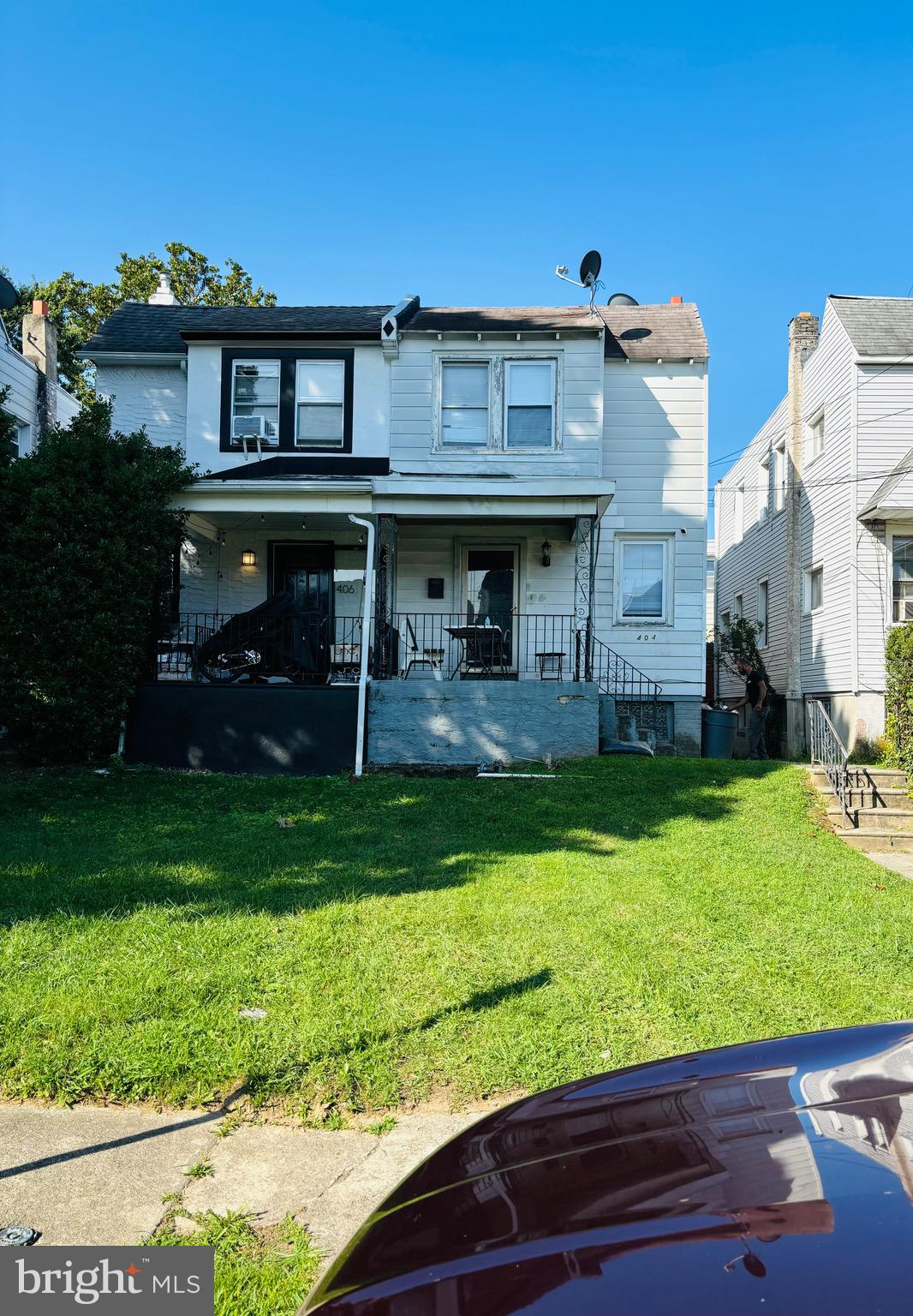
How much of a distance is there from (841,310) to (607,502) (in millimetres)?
6942

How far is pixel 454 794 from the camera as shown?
30.0 ft

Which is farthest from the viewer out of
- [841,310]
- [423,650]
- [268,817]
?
[841,310]

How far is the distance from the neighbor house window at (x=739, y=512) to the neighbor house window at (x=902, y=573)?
25.3 feet

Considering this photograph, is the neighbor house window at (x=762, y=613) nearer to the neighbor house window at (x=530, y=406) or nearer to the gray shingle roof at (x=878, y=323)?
the gray shingle roof at (x=878, y=323)

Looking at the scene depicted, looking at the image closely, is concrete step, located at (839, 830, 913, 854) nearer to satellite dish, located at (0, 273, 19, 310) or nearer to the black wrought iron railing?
the black wrought iron railing

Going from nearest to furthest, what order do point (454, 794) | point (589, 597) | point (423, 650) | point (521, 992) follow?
point (521, 992) → point (454, 794) → point (589, 597) → point (423, 650)

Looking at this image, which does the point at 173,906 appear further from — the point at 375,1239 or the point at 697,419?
the point at 697,419

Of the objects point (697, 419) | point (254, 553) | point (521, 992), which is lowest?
point (521, 992)

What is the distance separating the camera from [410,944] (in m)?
4.89

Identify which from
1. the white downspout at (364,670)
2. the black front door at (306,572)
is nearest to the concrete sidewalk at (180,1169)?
the white downspout at (364,670)

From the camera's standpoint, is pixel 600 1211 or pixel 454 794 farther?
pixel 454 794

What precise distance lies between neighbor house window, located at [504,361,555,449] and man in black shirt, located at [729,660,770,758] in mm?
5686

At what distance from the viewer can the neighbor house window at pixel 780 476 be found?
1888 cm

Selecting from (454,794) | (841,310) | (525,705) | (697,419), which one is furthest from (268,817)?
(841,310)
